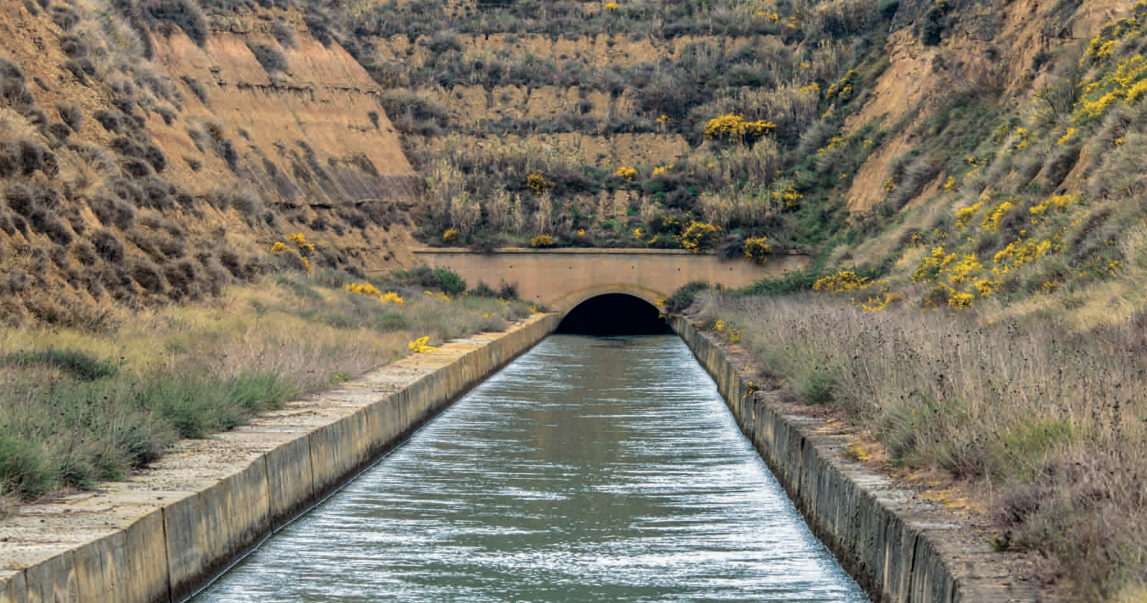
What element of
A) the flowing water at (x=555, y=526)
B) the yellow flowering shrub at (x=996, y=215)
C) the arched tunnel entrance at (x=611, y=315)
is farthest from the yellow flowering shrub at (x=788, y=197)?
the flowing water at (x=555, y=526)

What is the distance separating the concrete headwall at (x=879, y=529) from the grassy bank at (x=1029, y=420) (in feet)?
0.90

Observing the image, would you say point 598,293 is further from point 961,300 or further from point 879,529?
point 879,529

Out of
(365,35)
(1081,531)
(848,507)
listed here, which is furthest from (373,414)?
(365,35)

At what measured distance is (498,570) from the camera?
366 inches

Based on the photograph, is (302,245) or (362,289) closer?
(362,289)

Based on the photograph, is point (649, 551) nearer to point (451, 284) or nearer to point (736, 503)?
point (736, 503)

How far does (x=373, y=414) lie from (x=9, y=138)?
9953mm

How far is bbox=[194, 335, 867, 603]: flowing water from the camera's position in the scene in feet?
28.9

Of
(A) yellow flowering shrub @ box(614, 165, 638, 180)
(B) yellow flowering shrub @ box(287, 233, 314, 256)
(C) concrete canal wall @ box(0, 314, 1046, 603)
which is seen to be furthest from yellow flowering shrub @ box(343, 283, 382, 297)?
(A) yellow flowering shrub @ box(614, 165, 638, 180)

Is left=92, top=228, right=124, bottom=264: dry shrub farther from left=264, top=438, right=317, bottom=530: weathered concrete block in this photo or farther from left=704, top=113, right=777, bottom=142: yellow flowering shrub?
left=704, top=113, right=777, bottom=142: yellow flowering shrub

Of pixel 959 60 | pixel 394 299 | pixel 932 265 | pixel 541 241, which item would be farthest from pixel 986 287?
pixel 541 241

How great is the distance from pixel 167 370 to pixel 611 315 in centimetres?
3716

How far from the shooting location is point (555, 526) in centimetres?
1091

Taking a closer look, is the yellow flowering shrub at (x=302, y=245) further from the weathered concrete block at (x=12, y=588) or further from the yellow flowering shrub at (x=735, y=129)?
the weathered concrete block at (x=12, y=588)
